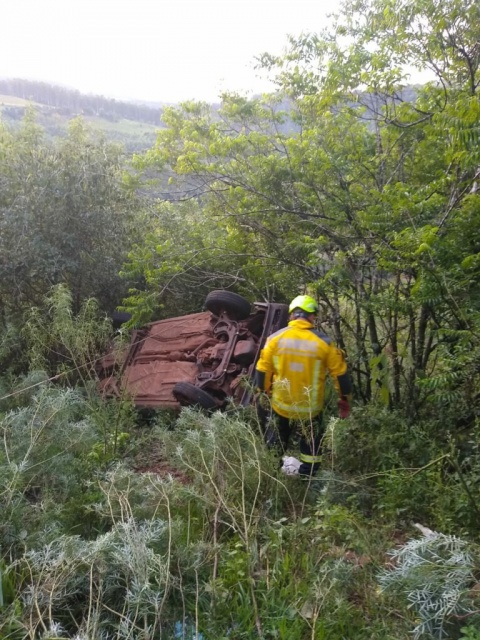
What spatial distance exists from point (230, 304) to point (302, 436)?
211cm

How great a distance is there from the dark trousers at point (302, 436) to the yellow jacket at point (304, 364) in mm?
161

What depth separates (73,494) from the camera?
3646mm

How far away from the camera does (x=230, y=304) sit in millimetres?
6031

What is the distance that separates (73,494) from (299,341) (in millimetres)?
2149

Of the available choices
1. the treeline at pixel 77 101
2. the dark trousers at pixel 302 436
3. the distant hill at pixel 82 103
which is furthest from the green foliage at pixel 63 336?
the treeline at pixel 77 101

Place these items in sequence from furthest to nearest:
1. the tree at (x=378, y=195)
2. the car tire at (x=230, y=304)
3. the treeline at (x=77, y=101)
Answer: the treeline at (x=77, y=101)
the car tire at (x=230, y=304)
the tree at (x=378, y=195)

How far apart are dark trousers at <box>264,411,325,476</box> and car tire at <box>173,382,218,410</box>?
2.60 feet

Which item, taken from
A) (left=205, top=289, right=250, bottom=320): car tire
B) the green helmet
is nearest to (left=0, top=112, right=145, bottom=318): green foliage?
(left=205, top=289, right=250, bottom=320): car tire

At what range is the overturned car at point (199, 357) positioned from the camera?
5.65 m

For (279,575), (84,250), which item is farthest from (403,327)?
(84,250)

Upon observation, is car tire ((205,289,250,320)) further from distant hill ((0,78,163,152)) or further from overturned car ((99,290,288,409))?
distant hill ((0,78,163,152))

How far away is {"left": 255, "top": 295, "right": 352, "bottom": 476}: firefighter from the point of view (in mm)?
4312

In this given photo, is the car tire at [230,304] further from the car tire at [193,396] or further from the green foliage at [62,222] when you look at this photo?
the green foliage at [62,222]

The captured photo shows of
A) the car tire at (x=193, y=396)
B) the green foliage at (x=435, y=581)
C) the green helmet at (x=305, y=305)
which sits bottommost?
the car tire at (x=193, y=396)
